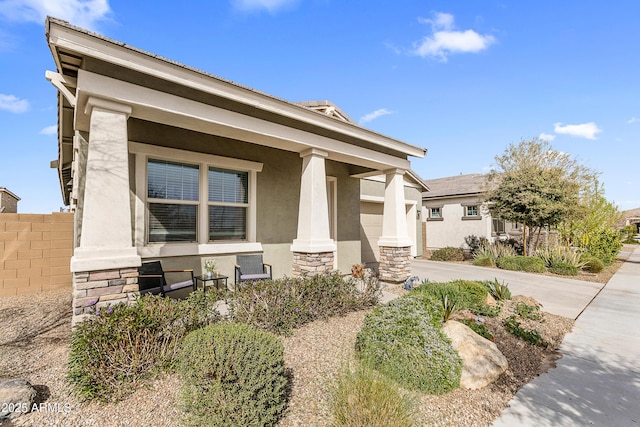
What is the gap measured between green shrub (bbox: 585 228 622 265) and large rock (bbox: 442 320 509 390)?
552 inches

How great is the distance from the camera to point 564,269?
10750mm

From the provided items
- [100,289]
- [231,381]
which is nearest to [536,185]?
[231,381]

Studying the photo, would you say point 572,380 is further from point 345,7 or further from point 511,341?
point 345,7

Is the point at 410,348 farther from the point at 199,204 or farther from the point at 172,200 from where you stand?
the point at 172,200

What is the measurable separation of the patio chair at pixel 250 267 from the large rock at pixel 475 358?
3992 mm

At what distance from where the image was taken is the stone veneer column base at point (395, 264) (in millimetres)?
8273

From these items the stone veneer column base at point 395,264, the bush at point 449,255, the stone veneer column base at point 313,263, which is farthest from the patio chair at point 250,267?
the bush at point 449,255

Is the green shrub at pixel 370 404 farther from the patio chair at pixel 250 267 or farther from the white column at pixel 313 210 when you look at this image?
the patio chair at pixel 250 267

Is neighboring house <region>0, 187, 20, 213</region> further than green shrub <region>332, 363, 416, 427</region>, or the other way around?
neighboring house <region>0, 187, 20, 213</region>

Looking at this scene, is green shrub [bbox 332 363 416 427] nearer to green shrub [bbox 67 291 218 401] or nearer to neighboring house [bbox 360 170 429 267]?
green shrub [bbox 67 291 218 401]

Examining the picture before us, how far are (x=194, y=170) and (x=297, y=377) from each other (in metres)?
5.03

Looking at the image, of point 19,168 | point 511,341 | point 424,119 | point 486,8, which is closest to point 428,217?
point 424,119

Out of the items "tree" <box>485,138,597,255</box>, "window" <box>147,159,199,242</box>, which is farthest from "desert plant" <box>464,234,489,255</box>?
"window" <box>147,159,199,242</box>

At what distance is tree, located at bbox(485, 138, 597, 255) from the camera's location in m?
12.0
